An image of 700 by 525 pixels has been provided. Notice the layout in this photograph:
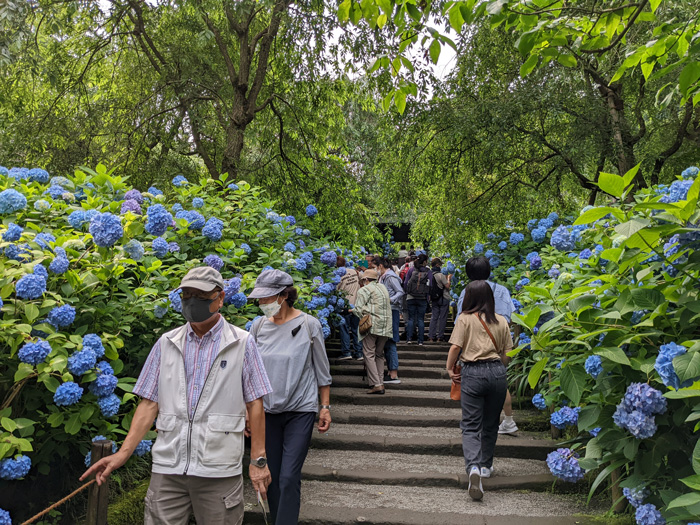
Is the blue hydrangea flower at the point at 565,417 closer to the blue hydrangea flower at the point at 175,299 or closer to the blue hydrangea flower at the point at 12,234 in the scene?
the blue hydrangea flower at the point at 175,299

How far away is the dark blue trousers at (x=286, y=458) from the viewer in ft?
12.7

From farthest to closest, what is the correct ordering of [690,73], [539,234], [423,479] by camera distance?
[539,234] → [423,479] → [690,73]

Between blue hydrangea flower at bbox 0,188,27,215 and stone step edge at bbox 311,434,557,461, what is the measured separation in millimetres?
3939

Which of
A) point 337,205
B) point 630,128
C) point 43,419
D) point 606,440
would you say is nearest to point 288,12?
point 337,205

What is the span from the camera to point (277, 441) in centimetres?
406

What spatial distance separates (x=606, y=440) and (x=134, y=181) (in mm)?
9581

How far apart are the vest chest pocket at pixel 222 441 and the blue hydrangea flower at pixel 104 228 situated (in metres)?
1.58

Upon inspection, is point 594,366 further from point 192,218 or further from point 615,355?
point 192,218

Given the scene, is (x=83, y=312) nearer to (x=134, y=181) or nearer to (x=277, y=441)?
(x=277, y=441)

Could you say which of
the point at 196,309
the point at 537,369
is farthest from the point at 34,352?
the point at 537,369

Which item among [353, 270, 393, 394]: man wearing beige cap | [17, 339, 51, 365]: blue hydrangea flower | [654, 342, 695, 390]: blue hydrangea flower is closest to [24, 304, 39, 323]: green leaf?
[17, 339, 51, 365]: blue hydrangea flower

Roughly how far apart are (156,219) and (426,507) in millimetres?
3283

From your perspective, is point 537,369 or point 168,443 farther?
point 537,369

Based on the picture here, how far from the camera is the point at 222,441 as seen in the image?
2.83 meters
